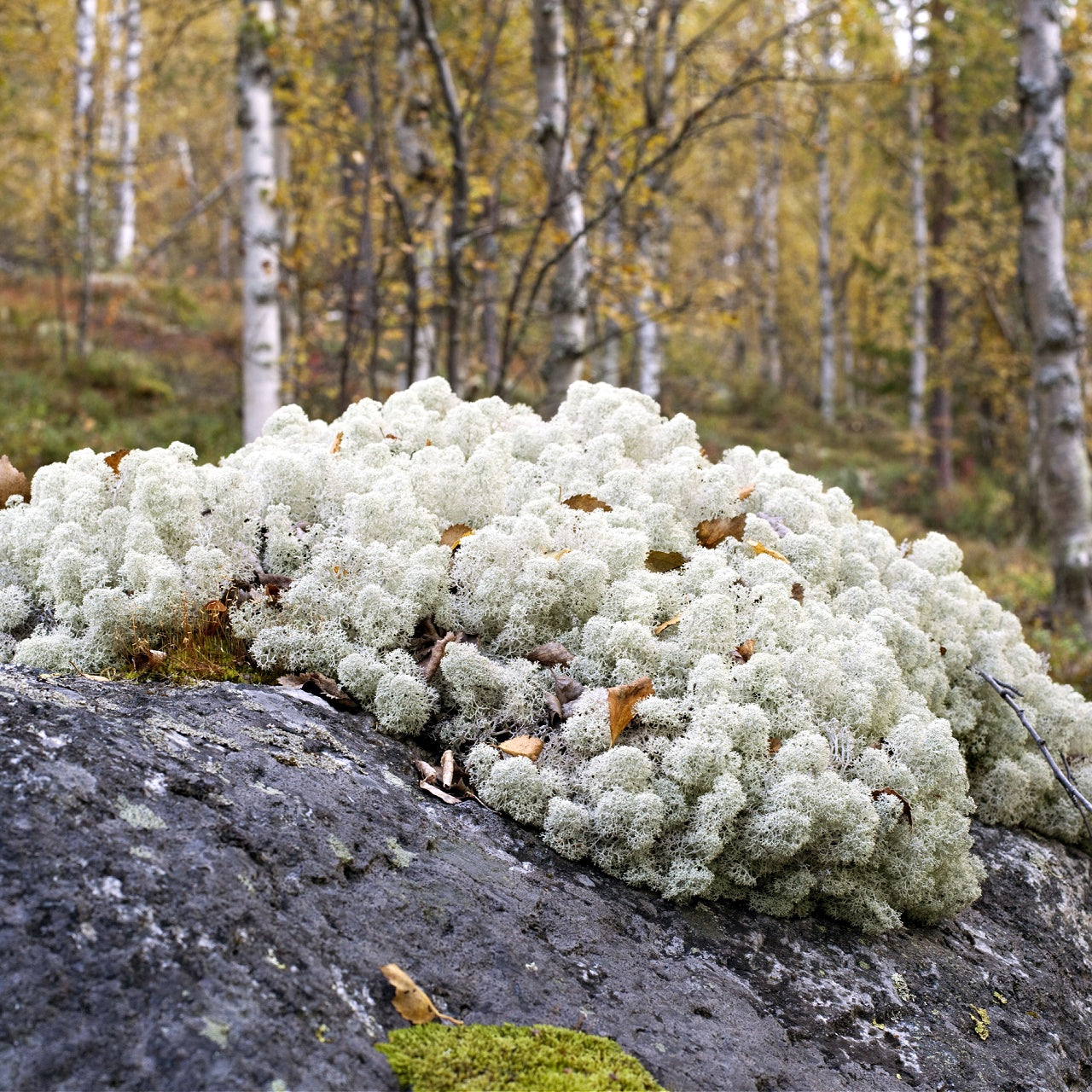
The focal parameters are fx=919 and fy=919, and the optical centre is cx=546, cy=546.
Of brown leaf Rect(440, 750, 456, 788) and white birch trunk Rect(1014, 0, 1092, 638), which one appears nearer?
brown leaf Rect(440, 750, 456, 788)

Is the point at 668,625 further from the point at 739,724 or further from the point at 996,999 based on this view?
the point at 996,999

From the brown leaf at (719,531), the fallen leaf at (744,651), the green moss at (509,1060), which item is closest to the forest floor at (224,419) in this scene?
the brown leaf at (719,531)

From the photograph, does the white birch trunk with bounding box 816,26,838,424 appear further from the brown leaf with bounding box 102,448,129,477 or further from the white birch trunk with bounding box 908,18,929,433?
the brown leaf with bounding box 102,448,129,477

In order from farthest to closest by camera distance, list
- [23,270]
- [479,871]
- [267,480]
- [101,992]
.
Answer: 1. [23,270]
2. [267,480]
3. [479,871]
4. [101,992]

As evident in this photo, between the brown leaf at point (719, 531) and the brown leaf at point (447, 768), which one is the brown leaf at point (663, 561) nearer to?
the brown leaf at point (719, 531)

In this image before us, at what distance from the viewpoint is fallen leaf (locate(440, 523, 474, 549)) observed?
8.87 feet

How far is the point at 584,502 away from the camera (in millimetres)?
2846

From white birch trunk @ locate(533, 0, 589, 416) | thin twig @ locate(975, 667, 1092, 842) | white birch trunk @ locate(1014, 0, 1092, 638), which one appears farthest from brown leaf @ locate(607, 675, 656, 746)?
white birch trunk @ locate(1014, 0, 1092, 638)

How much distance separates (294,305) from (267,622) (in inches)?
Result: 387

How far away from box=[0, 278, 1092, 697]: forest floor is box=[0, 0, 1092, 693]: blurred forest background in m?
0.08

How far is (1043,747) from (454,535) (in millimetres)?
1868

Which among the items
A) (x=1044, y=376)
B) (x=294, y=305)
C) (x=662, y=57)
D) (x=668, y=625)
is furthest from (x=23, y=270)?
(x=668, y=625)

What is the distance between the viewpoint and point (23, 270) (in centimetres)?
1880

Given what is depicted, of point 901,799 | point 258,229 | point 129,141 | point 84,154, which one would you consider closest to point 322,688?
point 901,799
